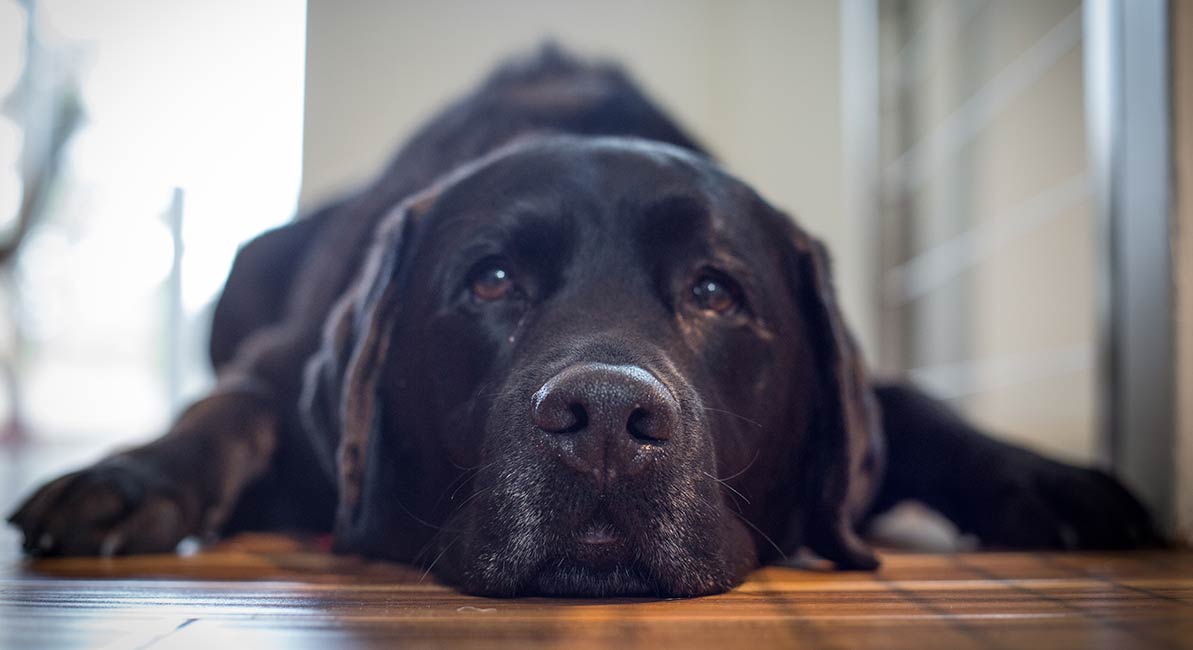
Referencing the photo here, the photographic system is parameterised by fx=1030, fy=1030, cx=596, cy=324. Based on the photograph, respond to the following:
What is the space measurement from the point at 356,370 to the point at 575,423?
565mm

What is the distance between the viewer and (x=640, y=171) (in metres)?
1.62

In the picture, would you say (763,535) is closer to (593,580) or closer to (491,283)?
(593,580)

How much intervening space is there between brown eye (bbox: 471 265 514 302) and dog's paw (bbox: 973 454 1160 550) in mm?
1085

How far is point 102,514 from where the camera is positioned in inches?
64.4

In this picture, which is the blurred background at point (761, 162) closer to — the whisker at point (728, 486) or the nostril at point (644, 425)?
the whisker at point (728, 486)

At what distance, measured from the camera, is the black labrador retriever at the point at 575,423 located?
1.22m

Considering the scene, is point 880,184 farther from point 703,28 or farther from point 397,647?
point 397,647

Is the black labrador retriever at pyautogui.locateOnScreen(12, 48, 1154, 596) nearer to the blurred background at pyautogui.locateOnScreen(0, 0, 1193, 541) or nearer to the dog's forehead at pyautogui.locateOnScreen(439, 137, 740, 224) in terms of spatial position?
the dog's forehead at pyautogui.locateOnScreen(439, 137, 740, 224)

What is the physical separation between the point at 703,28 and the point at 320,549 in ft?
8.57

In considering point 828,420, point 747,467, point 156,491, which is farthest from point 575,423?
point 156,491

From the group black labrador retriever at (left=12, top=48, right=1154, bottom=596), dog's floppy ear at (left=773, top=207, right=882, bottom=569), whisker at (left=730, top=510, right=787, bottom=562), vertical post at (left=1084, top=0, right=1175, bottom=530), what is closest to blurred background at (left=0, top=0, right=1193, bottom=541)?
vertical post at (left=1084, top=0, right=1175, bottom=530)

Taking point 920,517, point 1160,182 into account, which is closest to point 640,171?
point 1160,182

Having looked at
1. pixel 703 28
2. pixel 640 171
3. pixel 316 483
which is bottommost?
pixel 316 483

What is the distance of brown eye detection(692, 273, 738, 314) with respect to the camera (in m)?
1.55
